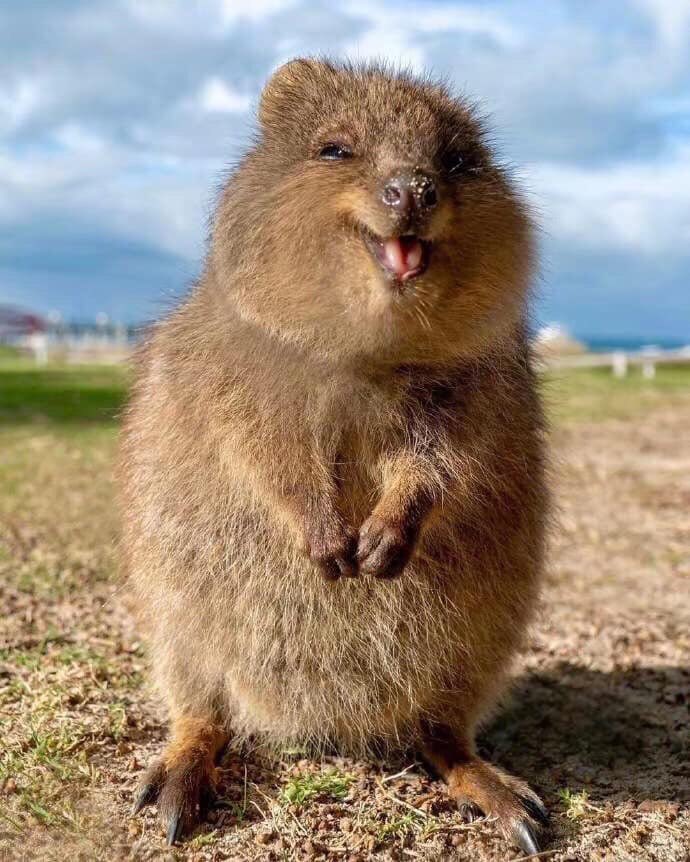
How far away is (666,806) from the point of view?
11.2 ft

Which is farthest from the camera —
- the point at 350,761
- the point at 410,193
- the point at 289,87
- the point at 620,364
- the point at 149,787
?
the point at 620,364

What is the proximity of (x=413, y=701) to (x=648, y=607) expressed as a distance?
2926 mm

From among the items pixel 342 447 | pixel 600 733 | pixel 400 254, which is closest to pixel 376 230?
pixel 400 254

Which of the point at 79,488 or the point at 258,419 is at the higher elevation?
the point at 258,419

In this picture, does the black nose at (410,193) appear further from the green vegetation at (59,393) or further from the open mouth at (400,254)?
the green vegetation at (59,393)

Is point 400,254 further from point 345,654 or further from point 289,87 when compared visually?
point 345,654

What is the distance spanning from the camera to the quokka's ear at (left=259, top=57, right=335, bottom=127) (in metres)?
3.31

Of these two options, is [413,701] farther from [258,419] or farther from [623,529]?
[623,529]

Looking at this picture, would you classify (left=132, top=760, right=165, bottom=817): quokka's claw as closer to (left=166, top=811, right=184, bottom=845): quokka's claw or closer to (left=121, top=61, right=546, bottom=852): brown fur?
(left=166, top=811, right=184, bottom=845): quokka's claw

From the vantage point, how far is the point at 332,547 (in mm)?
2992

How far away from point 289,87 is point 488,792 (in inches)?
→ 96.2

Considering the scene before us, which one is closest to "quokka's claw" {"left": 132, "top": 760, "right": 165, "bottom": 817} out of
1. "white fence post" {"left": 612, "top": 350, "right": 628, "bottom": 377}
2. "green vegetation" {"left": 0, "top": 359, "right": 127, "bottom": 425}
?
"green vegetation" {"left": 0, "top": 359, "right": 127, "bottom": 425}

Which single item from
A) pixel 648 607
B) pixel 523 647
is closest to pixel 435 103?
pixel 523 647

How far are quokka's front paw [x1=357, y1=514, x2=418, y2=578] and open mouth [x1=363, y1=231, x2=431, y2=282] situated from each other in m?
0.77
